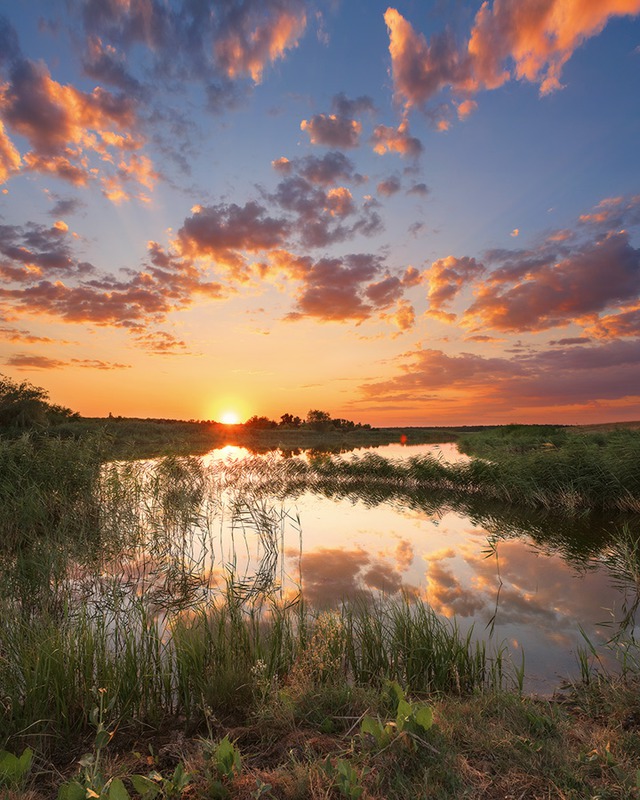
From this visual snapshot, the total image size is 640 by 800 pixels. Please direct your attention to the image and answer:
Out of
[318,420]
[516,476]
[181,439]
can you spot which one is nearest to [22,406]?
[181,439]

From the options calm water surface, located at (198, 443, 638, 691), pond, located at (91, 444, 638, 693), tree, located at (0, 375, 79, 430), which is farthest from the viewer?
tree, located at (0, 375, 79, 430)

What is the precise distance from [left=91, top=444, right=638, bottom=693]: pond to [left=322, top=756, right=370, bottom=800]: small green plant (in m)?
3.41

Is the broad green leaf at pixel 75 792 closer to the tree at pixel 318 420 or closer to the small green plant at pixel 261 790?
the small green plant at pixel 261 790

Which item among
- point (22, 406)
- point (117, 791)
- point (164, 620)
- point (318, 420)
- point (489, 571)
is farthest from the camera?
point (318, 420)

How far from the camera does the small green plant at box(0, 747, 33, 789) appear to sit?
3006 millimetres

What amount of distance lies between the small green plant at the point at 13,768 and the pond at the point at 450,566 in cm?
505

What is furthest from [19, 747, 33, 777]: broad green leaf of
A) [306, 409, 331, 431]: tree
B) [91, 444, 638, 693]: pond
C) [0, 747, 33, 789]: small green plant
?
[306, 409, 331, 431]: tree

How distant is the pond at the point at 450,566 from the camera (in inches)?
311

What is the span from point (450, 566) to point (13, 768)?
10.1 metres

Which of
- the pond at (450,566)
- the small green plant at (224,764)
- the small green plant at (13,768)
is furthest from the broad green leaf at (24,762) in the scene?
the pond at (450,566)

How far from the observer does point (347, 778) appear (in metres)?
2.97

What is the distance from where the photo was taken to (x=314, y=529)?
15922 mm

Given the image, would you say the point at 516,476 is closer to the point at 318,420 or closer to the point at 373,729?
the point at 373,729

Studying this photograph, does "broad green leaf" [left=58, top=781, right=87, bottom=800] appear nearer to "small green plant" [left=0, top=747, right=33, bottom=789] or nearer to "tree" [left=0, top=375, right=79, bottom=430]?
"small green plant" [left=0, top=747, right=33, bottom=789]
